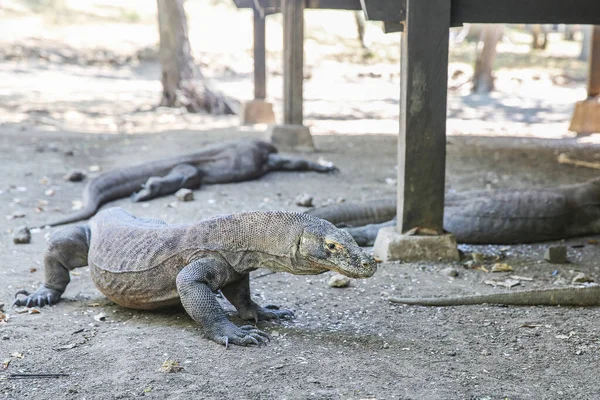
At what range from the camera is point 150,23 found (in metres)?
25.8

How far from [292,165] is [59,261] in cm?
475

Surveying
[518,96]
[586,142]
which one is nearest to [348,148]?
[586,142]

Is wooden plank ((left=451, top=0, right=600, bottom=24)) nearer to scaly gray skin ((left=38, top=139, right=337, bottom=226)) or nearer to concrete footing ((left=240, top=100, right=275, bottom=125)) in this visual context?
scaly gray skin ((left=38, top=139, right=337, bottom=226))

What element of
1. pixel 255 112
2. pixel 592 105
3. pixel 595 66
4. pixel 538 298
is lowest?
pixel 538 298

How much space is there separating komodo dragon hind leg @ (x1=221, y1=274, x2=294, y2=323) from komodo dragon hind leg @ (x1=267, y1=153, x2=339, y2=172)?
490cm

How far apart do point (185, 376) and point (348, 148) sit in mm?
7703

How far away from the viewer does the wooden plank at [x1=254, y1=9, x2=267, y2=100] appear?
12367mm

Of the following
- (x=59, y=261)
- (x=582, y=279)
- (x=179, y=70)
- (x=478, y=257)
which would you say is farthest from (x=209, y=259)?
(x=179, y=70)

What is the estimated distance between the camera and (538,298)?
4.26 m

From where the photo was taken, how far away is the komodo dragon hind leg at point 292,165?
29.0ft

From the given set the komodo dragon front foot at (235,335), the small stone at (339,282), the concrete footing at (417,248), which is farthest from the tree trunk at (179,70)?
the komodo dragon front foot at (235,335)

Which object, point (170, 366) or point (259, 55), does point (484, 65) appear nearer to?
point (259, 55)

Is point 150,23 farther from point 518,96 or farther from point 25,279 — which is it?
point 25,279

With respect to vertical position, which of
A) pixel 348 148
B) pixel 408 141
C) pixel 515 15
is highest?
pixel 515 15
